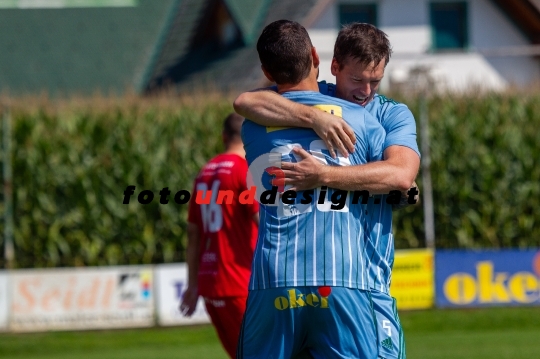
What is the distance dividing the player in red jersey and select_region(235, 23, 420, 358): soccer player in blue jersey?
2.87m

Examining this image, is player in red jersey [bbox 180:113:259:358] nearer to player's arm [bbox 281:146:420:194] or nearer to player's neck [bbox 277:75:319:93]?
player's neck [bbox 277:75:319:93]

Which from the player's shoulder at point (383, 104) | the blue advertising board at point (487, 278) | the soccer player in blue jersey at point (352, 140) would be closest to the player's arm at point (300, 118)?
the soccer player in blue jersey at point (352, 140)

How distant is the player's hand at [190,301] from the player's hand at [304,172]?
11.3 ft

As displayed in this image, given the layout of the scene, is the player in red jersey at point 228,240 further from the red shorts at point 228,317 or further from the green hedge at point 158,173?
the green hedge at point 158,173

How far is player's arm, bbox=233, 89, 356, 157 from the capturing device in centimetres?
405

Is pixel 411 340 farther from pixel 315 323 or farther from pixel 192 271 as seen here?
pixel 315 323

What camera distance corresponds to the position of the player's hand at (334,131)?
13.3ft

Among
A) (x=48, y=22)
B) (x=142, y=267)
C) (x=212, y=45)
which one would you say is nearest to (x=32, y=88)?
(x=48, y=22)

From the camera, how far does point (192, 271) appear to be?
24.6 ft

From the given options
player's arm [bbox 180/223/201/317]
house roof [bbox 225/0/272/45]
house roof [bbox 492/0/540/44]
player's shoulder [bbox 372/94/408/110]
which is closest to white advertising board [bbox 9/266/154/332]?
player's arm [bbox 180/223/201/317]

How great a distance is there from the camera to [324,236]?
13.3ft

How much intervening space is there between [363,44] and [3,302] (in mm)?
11582

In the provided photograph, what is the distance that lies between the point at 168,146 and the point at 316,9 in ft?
28.2

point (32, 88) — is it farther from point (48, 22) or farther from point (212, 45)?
point (212, 45)
